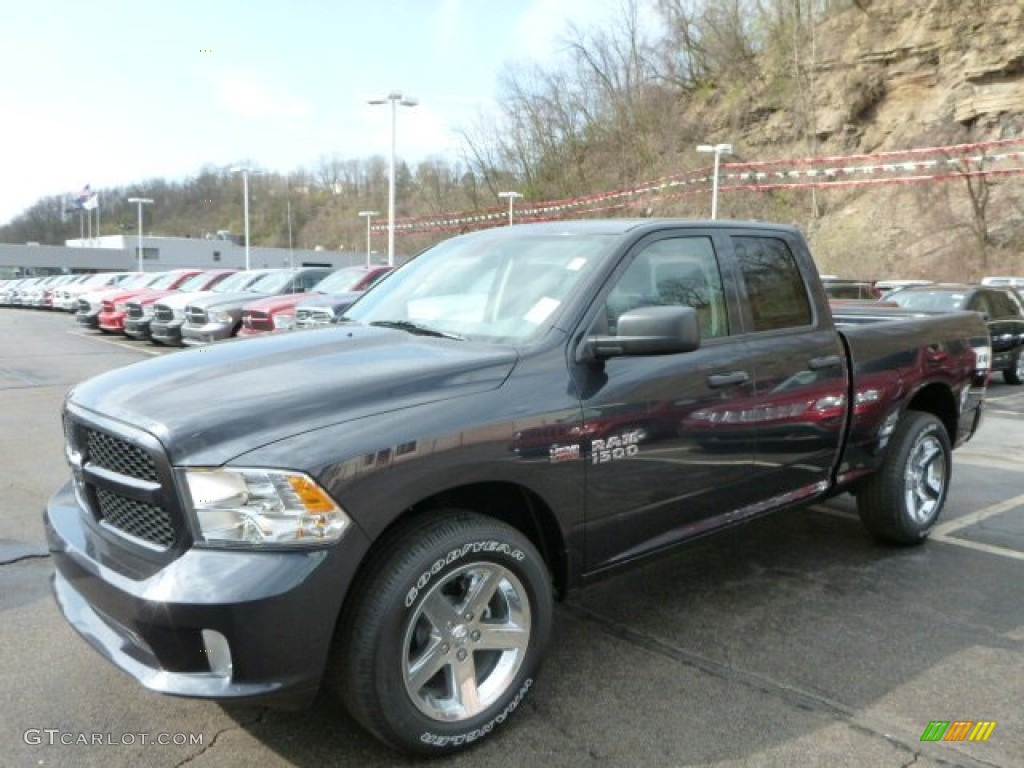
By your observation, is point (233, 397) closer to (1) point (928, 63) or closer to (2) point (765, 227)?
(2) point (765, 227)

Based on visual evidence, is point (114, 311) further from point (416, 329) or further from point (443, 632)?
point (443, 632)

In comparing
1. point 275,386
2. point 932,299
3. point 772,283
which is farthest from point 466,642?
point 932,299

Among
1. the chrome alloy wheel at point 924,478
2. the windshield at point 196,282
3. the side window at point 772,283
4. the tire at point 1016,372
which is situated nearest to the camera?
the side window at point 772,283

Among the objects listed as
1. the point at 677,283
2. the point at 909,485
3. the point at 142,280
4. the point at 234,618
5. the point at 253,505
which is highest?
the point at 142,280

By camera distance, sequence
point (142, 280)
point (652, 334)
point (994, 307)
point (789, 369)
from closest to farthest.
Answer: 1. point (652, 334)
2. point (789, 369)
3. point (994, 307)
4. point (142, 280)

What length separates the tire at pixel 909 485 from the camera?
A: 15.8 ft

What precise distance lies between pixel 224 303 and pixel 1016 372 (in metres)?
13.9

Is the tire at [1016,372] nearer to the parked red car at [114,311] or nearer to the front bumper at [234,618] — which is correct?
the front bumper at [234,618]

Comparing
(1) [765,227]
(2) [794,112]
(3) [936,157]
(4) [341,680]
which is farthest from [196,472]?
(2) [794,112]

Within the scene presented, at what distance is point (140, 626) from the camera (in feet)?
8.01

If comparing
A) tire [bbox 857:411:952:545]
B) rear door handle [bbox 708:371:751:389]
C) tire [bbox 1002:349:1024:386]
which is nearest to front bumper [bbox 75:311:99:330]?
tire [bbox 1002:349:1024:386]

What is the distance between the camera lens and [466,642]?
285cm

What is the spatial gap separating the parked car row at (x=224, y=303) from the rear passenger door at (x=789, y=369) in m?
5.27

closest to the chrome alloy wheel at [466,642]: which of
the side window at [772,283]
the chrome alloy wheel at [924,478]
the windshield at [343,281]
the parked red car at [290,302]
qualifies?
the side window at [772,283]
